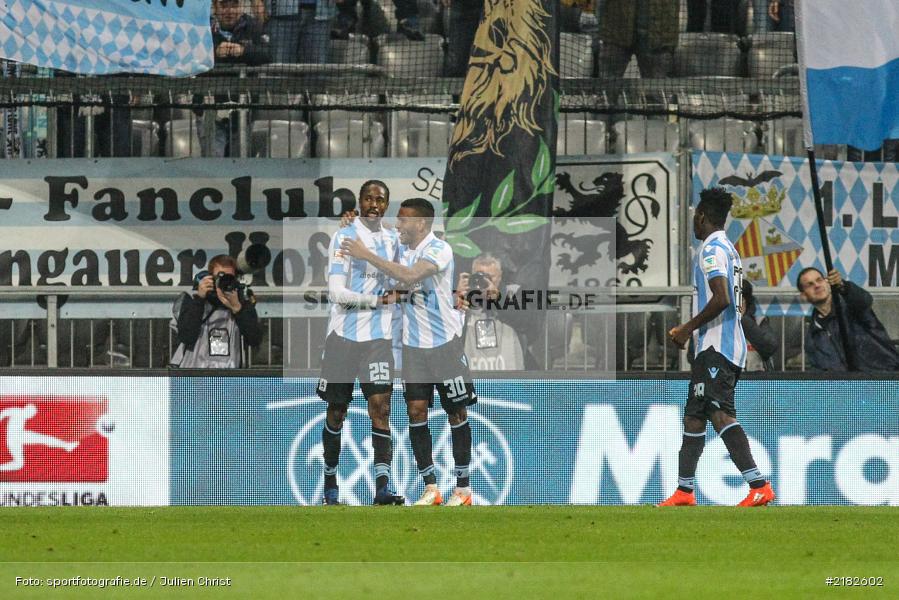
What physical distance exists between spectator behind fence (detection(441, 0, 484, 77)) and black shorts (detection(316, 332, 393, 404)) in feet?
13.4

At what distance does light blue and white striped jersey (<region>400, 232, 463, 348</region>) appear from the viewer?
11891mm

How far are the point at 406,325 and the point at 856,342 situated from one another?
3476 mm

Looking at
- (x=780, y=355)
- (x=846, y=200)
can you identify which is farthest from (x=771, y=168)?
(x=780, y=355)

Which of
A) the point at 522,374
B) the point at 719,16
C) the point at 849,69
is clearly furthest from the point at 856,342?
the point at 719,16

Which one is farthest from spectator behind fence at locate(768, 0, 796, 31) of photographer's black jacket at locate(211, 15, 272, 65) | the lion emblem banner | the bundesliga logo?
the bundesliga logo

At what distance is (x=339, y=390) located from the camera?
1229 centimetres

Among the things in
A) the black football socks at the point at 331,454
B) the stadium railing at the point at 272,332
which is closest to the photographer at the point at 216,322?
the stadium railing at the point at 272,332

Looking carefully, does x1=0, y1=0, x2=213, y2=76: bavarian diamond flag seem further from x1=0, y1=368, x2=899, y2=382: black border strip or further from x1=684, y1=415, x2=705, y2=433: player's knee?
x1=684, y1=415, x2=705, y2=433: player's knee

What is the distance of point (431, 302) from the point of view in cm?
1198

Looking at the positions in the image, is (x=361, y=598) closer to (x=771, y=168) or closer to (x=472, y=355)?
(x=472, y=355)

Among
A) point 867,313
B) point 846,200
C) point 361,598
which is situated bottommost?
point 361,598

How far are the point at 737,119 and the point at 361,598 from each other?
924cm

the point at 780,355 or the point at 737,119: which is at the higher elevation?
the point at 737,119

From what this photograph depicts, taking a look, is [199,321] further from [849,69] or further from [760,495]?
[849,69]
